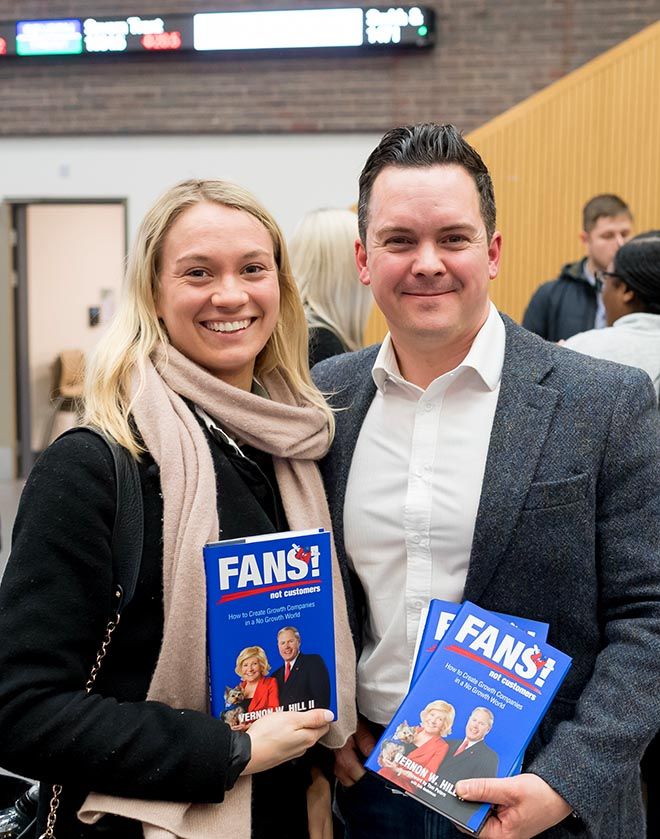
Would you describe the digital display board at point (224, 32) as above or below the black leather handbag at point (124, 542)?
above

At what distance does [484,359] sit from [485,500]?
264 mm

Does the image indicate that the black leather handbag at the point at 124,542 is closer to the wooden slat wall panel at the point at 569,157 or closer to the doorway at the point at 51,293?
the wooden slat wall panel at the point at 569,157

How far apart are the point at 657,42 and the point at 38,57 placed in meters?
5.39

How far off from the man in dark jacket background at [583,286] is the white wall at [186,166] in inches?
138

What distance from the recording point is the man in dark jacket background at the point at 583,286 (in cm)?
475

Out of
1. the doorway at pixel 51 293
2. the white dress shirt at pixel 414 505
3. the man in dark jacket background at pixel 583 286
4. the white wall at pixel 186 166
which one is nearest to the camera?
the white dress shirt at pixel 414 505

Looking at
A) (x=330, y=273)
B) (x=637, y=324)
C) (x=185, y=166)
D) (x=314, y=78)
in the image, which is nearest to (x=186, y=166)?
(x=185, y=166)

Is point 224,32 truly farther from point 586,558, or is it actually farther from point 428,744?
point 428,744

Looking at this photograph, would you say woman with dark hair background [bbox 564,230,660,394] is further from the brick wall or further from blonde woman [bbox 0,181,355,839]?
the brick wall

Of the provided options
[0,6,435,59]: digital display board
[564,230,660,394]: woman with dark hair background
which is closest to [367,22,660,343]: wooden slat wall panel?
[0,6,435,59]: digital display board

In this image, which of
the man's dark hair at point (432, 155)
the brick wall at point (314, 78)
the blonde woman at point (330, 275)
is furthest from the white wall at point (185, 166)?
the man's dark hair at point (432, 155)

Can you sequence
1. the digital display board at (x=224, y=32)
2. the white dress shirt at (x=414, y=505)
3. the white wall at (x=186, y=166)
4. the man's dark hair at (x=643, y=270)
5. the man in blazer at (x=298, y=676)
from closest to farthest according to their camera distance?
the man in blazer at (x=298, y=676) < the white dress shirt at (x=414, y=505) < the man's dark hair at (x=643, y=270) < the digital display board at (x=224, y=32) < the white wall at (x=186, y=166)

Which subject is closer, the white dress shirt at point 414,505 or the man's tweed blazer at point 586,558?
the man's tweed blazer at point 586,558

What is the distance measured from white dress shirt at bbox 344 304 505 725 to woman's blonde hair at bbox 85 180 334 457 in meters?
0.15
